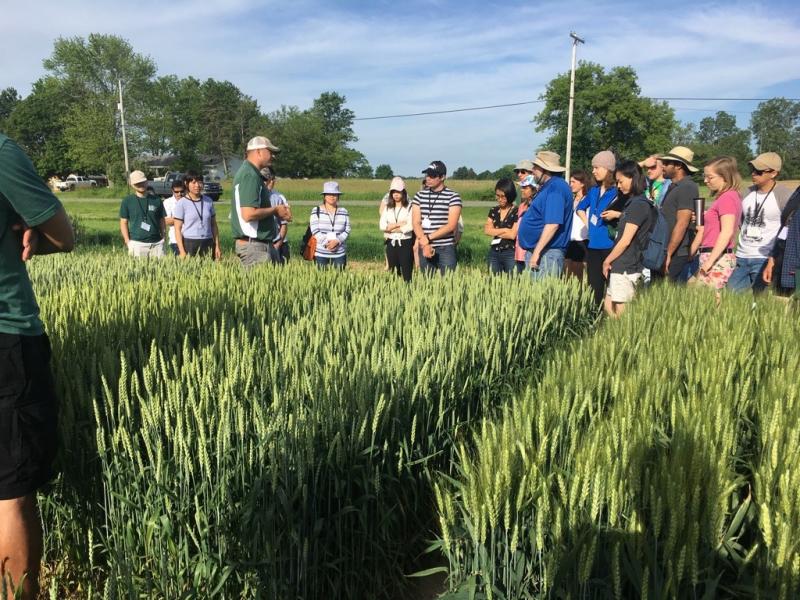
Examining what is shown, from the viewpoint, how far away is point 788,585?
3.87 ft

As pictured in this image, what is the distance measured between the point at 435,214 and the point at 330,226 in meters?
1.24

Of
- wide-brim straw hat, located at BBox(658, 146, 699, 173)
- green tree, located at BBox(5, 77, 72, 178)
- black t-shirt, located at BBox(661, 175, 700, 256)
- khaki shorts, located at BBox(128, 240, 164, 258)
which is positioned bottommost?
khaki shorts, located at BBox(128, 240, 164, 258)

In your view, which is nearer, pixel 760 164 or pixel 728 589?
pixel 728 589

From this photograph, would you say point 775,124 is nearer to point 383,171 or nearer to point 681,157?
point 383,171

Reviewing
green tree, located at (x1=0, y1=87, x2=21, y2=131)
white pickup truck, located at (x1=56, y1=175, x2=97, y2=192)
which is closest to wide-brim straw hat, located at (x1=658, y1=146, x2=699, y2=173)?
white pickup truck, located at (x1=56, y1=175, x2=97, y2=192)

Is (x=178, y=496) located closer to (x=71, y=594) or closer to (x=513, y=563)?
(x=71, y=594)

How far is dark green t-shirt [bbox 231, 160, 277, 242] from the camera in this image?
4.94 m

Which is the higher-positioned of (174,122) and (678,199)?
(174,122)

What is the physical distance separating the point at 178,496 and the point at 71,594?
2.66 feet

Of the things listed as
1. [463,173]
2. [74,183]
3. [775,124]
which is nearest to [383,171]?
[463,173]

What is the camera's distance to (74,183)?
205 feet

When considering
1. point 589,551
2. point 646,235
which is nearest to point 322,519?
point 589,551

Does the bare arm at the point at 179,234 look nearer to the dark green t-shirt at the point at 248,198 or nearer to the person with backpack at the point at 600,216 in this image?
the dark green t-shirt at the point at 248,198

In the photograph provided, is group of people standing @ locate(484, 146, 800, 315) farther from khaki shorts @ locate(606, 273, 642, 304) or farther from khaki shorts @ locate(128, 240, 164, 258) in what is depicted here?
khaki shorts @ locate(128, 240, 164, 258)
